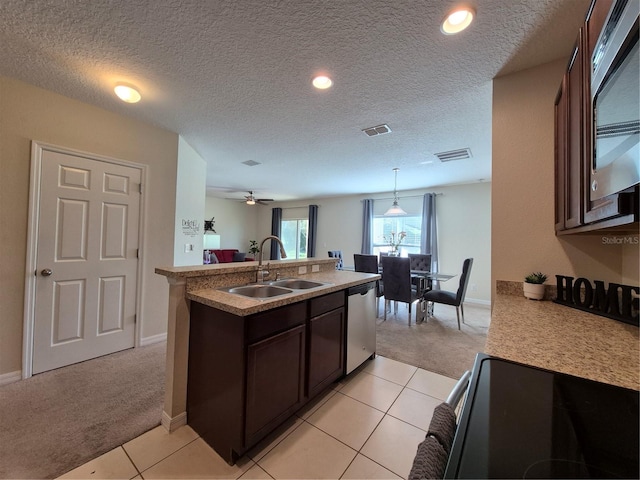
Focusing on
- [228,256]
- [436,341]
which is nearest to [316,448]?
[436,341]

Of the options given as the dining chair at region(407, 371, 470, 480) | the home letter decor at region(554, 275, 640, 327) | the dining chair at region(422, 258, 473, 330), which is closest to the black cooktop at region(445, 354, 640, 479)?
the dining chair at region(407, 371, 470, 480)

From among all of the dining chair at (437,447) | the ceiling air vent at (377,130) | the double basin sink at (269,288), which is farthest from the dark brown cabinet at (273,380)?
the ceiling air vent at (377,130)

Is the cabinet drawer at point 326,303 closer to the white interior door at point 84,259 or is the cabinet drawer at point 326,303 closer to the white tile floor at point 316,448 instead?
the white tile floor at point 316,448

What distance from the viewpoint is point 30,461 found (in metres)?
1.40

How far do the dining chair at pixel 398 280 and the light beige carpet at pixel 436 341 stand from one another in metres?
0.39

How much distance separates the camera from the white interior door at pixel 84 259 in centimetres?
226

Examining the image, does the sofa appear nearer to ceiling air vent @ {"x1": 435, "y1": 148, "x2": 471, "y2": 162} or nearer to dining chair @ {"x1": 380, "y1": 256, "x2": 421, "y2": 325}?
dining chair @ {"x1": 380, "y1": 256, "x2": 421, "y2": 325}

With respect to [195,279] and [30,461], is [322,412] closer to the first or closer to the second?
[195,279]

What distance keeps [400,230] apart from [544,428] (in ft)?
19.7

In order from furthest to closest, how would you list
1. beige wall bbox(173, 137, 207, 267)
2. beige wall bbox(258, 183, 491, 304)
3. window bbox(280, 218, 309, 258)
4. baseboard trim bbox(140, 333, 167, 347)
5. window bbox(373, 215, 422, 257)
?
window bbox(280, 218, 309, 258)
window bbox(373, 215, 422, 257)
beige wall bbox(258, 183, 491, 304)
beige wall bbox(173, 137, 207, 267)
baseboard trim bbox(140, 333, 167, 347)

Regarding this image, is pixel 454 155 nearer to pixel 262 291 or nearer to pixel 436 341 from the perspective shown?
pixel 436 341

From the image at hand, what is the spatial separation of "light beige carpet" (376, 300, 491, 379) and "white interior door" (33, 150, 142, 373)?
2889 mm

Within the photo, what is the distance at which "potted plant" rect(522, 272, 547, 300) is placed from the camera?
1.62 meters

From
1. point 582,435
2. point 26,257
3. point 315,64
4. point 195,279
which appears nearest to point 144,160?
point 26,257
